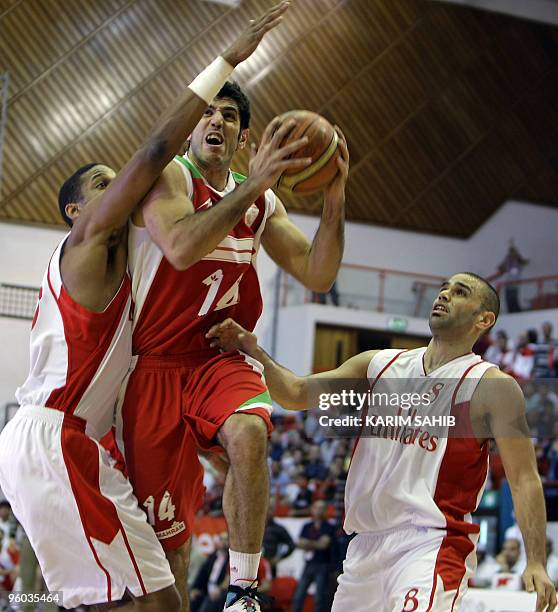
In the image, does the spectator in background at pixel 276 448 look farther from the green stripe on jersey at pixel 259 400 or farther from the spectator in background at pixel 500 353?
the green stripe on jersey at pixel 259 400

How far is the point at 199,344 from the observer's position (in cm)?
404

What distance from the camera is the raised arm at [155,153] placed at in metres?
3.64

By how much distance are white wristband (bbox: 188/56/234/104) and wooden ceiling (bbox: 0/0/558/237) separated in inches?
597

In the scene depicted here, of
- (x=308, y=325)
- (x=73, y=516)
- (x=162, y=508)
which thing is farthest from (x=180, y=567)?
(x=308, y=325)

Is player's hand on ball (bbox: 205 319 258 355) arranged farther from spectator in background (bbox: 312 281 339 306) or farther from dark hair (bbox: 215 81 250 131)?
spectator in background (bbox: 312 281 339 306)

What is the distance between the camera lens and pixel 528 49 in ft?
72.3

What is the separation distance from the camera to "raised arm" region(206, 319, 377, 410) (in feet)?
13.2

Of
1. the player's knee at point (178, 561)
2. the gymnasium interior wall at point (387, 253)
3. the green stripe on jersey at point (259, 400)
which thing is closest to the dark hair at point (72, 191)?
the green stripe on jersey at point (259, 400)

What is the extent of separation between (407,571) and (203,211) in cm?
205

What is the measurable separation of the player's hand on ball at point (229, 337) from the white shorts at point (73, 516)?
0.70m

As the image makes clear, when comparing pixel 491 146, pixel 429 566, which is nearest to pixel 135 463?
pixel 429 566

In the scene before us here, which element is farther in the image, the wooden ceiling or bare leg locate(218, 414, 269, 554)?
the wooden ceiling

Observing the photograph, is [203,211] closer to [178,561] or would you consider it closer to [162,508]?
[162,508]

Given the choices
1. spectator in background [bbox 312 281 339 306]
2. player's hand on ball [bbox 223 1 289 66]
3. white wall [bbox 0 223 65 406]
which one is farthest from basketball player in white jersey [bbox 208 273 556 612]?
spectator in background [bbox 312 281 339 306]
